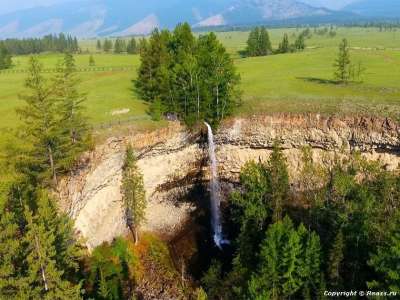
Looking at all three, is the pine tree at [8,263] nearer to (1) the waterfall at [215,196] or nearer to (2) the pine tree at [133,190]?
(2) the pine tree at [133,190]

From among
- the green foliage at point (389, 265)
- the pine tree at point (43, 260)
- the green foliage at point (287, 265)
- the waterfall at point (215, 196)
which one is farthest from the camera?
the waterfall at point (215, 196)

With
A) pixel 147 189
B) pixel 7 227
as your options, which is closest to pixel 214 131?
pixel 147 189

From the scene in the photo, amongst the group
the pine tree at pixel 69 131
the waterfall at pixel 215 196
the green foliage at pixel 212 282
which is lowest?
the green foliage at pixel 212 282

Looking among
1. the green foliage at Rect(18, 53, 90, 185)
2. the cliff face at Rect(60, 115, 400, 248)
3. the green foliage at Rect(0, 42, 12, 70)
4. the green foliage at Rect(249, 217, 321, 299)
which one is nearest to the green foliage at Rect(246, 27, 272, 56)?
the green foliage at Rect(0, 42, 12, 70)

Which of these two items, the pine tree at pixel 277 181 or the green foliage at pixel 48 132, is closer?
the green foliage at pixel 48 132

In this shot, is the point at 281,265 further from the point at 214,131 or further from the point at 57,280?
the point at 214,131

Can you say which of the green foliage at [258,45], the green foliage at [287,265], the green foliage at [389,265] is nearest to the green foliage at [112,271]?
the green foliage at [287,265]

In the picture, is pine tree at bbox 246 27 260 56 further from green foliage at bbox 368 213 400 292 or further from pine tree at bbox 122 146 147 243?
green foliage at bbox 368 213 400 292
